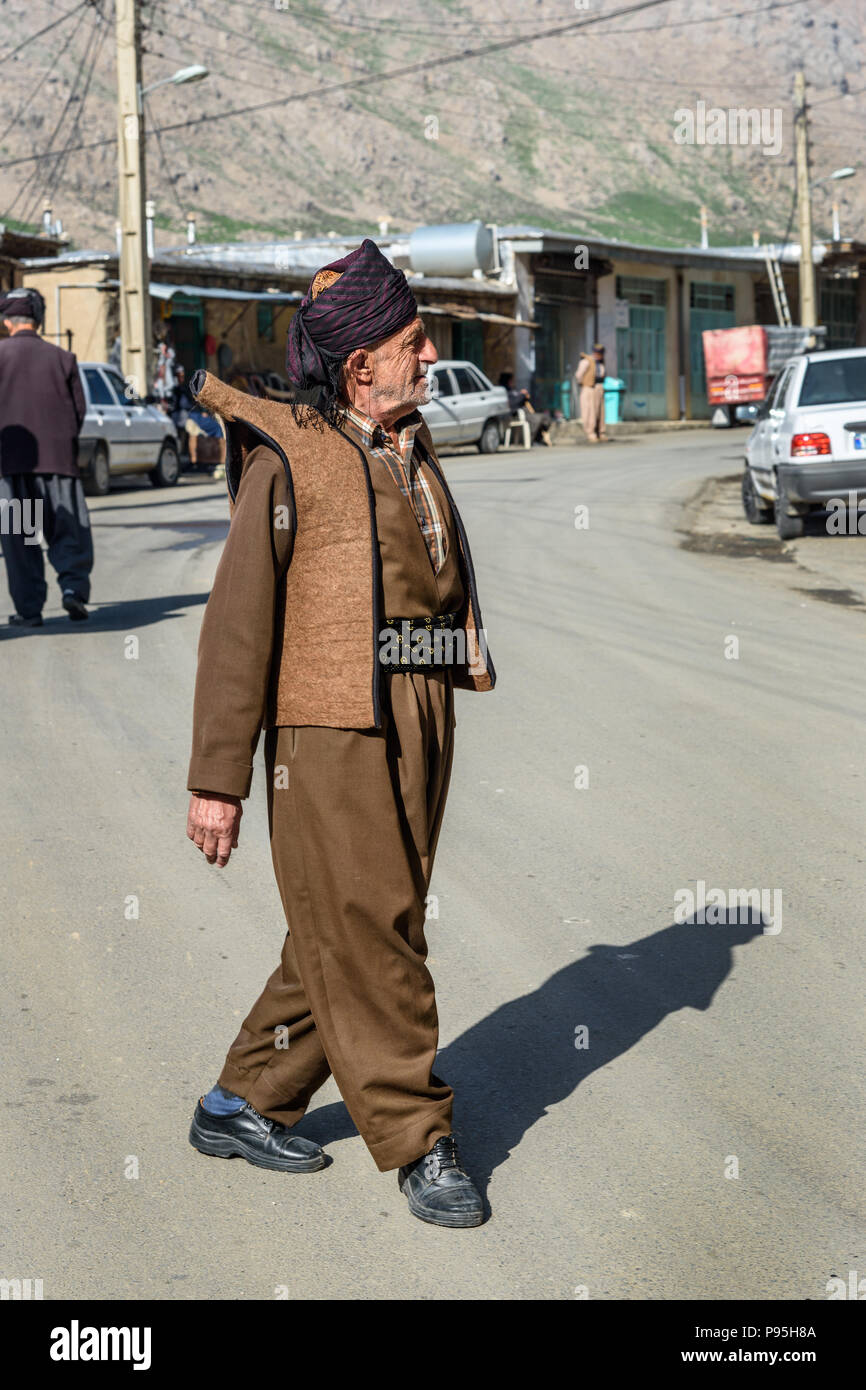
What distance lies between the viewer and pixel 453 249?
121 feet

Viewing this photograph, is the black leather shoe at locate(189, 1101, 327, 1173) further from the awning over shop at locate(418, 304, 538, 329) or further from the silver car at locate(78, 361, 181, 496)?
the awning over shop at locate(418, 304, 538, 329)

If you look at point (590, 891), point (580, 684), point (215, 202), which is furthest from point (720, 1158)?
point (215, 202)

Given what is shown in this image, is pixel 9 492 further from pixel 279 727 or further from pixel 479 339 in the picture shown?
pixel 479 339

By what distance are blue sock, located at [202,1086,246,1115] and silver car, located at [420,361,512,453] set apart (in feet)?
79.6

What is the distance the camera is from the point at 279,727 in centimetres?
322

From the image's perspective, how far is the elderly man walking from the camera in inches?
122

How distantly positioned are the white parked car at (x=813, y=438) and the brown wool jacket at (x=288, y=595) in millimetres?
11910

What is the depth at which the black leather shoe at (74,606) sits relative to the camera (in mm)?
10344

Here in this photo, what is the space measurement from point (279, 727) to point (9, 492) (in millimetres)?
7091

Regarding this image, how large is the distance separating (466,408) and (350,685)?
26.0 m

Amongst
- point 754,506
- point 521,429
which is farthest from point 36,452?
point 521,429
